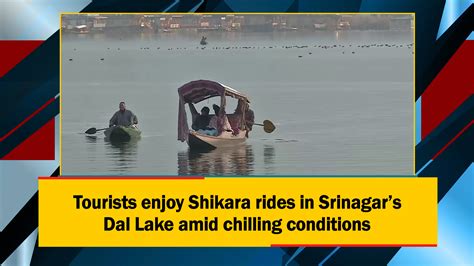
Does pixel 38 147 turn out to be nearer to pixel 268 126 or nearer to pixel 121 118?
pixel 121 118

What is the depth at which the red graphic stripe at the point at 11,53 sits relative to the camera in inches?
354

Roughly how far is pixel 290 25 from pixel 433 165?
153 cm

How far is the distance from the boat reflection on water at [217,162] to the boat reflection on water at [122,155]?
36 cm

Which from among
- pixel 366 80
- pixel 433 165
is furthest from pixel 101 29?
pixel 433 165

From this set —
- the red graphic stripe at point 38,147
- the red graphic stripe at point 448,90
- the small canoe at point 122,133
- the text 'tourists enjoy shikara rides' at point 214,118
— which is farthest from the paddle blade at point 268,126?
the red graphic stripe at point 38,147

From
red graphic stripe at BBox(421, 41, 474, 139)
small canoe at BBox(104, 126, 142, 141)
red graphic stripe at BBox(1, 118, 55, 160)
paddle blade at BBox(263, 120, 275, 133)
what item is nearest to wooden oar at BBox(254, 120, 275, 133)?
paddle blade at BBox(263, 120, 275, 133)

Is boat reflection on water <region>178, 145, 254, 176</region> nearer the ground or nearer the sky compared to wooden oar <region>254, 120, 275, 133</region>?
nearer the ground

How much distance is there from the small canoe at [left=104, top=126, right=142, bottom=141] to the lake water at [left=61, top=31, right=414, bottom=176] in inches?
2.5

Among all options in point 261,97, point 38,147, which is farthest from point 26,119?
point 261,97

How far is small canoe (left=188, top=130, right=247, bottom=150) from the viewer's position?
9102 millimetres

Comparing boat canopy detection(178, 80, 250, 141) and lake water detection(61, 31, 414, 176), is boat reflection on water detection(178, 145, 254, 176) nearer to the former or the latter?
lake water detection(61, 31, 414, 176)

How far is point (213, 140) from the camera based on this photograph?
30.2 ft

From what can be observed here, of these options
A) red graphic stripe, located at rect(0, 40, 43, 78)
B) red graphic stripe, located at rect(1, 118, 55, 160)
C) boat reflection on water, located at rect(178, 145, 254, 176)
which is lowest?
boat reflection on water, located at rect(178, 145, 254, 176)

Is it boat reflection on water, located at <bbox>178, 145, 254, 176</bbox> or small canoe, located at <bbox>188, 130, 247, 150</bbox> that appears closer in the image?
boat reflection on water, located at <bbox>178, 145, 254, 176</bbox>
